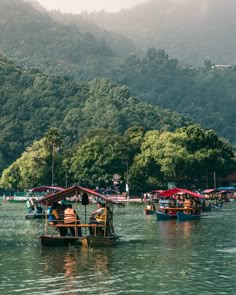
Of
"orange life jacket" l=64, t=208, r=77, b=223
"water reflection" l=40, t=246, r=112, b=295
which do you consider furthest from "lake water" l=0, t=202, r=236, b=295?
"orange life jacket" l=64, t=208, r=77, b=223

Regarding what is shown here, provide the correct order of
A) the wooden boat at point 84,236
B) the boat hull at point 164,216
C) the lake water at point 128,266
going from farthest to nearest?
the boat hull at point 164,216, the wooden boat at point 84,236, the lake water at point 128,266

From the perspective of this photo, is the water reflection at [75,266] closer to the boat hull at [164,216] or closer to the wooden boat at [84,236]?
the wooden boat at [84,236]

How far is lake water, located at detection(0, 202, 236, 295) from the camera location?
35875 mm

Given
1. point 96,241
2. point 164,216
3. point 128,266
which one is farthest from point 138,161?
point 128,266

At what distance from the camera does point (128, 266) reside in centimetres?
4294

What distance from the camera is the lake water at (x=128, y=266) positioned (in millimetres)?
35875

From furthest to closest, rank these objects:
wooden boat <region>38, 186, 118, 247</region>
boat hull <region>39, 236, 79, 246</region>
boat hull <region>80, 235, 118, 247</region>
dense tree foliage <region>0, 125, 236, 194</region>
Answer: dense tree foliage <region>0, 125, 236, 194</region> < boat hull <region>39, 236, 79, 246</region> < wooden boat <region>38, 186, 118, 247</region> < boat hull <region>80, 235, 118, 247</region>

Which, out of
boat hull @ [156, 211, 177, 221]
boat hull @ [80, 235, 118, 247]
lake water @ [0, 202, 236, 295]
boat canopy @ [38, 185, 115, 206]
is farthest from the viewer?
boat hull @ [156, 211, 177, 221]

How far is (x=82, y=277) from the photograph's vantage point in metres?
39.1

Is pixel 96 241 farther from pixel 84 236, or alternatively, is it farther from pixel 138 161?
pixel 138 161

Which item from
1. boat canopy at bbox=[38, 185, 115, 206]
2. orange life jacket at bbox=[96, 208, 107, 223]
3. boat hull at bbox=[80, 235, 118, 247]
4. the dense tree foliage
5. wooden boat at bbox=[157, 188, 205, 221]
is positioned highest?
the dense tree foliage

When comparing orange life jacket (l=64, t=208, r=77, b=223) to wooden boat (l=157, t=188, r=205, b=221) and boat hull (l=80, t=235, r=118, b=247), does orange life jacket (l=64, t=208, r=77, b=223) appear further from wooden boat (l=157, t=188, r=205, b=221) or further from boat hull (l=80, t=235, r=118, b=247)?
wooden boat (l=157, t=188, r=205, b=221)

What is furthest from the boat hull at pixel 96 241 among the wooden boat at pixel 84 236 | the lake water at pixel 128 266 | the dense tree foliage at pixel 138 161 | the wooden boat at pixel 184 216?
the dense tree foliage at pixel 138 161

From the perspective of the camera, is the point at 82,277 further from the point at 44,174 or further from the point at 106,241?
the point at 44,174
